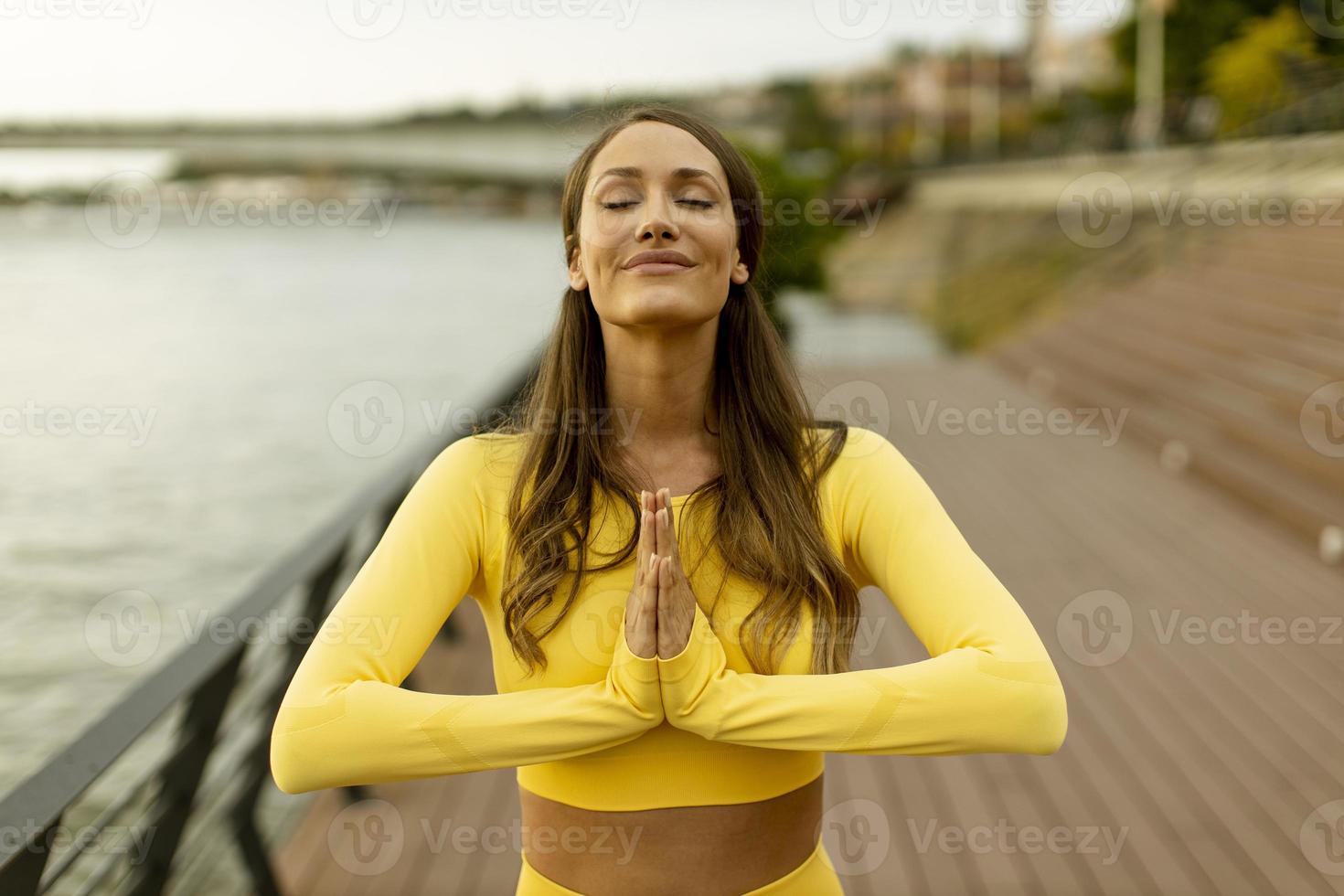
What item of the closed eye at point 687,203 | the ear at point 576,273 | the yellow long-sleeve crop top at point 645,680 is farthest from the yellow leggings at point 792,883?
the closed eye at point 687,203

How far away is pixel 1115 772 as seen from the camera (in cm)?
393

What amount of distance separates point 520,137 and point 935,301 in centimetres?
1717

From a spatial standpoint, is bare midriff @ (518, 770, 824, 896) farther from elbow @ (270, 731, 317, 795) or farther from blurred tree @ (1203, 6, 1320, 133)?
blurred tree @ (1203, 6, 1320, 133)

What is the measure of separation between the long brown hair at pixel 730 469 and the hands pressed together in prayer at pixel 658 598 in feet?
0.56

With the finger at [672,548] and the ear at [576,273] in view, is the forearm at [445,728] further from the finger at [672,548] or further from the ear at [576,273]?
the ear at [576,273]

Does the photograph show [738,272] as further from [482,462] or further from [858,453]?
[482,462]

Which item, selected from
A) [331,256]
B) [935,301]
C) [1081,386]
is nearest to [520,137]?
[1081,386]

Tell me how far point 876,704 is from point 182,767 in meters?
1.83

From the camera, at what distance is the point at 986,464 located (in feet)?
30.0

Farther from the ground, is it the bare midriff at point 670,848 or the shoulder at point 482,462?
the shoulder at point 482,462

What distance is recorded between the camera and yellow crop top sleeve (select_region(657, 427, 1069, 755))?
147 centimetres

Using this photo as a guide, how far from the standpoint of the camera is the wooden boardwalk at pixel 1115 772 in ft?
11.0

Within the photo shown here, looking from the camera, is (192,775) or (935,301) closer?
(192,775)

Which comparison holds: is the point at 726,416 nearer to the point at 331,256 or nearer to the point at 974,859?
the point at 974,859
